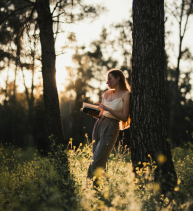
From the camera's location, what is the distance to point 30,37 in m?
5.62

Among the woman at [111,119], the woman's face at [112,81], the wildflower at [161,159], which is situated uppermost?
the woman's face at [112,81]

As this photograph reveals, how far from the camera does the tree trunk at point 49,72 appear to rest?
5422mm

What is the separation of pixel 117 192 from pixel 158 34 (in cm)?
243

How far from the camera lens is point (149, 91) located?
3295 mm

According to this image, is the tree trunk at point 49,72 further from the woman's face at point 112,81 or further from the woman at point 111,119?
the woman's face at point 112,81

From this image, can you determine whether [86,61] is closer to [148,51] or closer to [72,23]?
[72,23]

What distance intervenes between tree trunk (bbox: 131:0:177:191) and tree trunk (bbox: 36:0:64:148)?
263cm

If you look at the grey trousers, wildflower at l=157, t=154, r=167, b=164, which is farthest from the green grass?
wildflower at l=157, t=154, r=167, b=164

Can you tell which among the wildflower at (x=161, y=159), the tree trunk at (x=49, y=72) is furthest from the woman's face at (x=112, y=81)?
the tree trunk at (x=49, y=72)

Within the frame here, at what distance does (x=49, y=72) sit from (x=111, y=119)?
103 inches

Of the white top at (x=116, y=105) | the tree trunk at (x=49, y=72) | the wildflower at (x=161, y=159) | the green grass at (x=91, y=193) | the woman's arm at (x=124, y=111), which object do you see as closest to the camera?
the green grass at (x=91, y=193)

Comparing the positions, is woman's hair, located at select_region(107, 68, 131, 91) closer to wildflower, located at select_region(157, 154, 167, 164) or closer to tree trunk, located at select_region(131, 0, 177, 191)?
tree trunk, located at select_region(131, 0, 177, 191)

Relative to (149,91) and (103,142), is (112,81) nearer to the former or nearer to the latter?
(149,91)

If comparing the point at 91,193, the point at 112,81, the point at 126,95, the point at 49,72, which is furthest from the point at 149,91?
the point at 49,72
